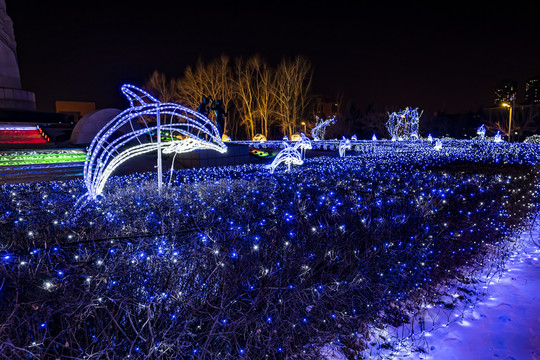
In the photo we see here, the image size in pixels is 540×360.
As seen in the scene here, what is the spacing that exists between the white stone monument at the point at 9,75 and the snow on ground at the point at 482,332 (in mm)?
28402

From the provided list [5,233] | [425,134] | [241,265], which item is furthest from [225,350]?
[425,134]

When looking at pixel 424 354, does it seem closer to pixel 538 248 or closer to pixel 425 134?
pixel 538 248

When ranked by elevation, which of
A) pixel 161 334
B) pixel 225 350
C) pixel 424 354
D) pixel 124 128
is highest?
pixel 124 128

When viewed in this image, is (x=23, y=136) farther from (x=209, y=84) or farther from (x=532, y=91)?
(x=532, y=91)

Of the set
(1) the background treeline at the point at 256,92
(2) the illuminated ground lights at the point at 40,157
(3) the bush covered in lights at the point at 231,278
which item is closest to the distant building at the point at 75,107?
(1) the background treeline at the point at 256,92

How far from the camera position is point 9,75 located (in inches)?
971

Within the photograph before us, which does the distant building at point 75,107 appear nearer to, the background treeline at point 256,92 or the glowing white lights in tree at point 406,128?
the background treeline at point 256,92

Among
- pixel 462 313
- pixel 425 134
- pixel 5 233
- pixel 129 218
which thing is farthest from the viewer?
pixel 425 134

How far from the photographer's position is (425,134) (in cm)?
5553

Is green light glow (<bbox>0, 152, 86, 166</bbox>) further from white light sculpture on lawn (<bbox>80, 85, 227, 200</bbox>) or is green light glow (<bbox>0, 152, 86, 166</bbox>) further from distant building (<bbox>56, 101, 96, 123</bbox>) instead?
distant building (<bbox>56, 101, 96, 123</bbox>)

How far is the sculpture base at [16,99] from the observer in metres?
23.3

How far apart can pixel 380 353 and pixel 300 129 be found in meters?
47.8

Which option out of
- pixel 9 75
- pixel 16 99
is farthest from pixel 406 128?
pixel 9 75

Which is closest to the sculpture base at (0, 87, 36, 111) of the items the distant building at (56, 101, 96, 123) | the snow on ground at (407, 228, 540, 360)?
the distant building at (56, 101, 96, 123)
